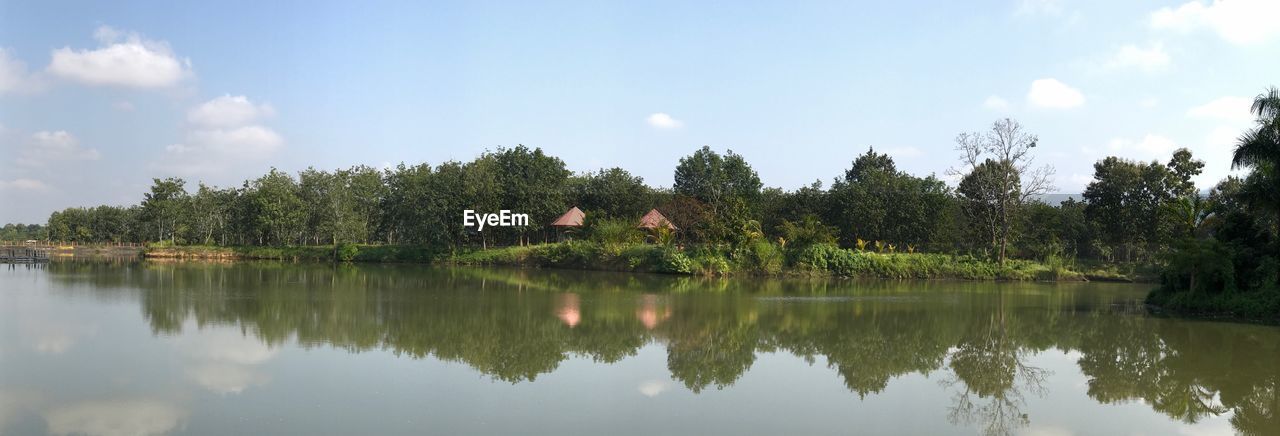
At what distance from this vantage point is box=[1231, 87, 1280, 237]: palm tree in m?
17.2

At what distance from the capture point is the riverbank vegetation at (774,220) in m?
20.0

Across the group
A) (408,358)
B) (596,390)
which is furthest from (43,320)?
(596,390)

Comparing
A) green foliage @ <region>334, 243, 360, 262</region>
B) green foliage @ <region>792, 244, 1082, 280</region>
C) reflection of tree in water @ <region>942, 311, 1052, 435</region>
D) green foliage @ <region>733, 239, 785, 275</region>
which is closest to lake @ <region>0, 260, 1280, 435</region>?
reflection of tree in water @ <region>942, 311, 1052, 435</region>

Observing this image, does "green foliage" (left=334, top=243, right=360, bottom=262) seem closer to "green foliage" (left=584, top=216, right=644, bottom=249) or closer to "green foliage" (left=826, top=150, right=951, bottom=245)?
"green foliage" (left=584, top=216, right=644, bottom=249)

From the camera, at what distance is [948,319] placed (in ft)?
58.9

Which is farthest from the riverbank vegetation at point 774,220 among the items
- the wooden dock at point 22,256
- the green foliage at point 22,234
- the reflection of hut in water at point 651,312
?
the green foliage at point 22,234

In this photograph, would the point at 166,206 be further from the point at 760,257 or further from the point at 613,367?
the point at 613,367

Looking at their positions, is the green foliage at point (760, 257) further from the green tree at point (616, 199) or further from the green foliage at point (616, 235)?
the green tree at point (616, 199)

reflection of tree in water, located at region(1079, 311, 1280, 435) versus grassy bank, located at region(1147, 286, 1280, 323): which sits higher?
grassy bank, located at region(1147, 286, 1280, 323)

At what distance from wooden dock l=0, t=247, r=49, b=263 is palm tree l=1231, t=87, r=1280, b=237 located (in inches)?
1983

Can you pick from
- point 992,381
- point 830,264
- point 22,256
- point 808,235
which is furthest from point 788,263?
point 22,256

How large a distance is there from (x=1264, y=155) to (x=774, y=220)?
2694 centimetres

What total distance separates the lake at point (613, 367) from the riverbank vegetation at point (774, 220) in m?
5.42

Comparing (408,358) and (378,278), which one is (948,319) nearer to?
(408,358)
